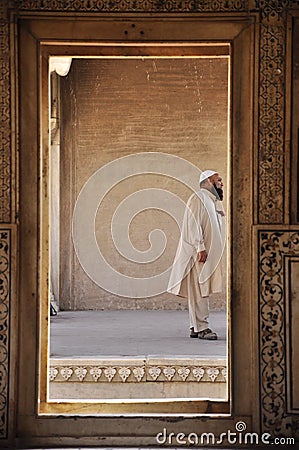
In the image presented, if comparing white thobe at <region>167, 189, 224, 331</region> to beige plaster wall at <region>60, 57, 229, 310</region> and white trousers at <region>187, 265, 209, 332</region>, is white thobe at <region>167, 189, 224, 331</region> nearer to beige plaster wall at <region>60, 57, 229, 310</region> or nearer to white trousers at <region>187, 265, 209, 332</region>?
white trousers at <region>187, 265, 209, 332</region>

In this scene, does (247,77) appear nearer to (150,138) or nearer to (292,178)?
(292,178)

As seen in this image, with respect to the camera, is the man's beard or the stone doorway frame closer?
the stone doorway frame

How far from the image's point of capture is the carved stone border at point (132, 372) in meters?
7.48

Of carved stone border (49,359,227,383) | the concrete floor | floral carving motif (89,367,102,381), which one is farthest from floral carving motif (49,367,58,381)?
floral carving motif (89,367,102,381)

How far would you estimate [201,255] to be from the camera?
8492 millimetres

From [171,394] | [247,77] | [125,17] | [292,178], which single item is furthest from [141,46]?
[171,394]

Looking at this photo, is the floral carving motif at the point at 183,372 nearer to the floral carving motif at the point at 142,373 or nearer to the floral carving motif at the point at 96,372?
the floral carving motif at the point at 142,373

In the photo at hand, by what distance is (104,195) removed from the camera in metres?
12.6

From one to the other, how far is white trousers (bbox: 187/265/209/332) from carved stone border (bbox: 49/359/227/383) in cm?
118

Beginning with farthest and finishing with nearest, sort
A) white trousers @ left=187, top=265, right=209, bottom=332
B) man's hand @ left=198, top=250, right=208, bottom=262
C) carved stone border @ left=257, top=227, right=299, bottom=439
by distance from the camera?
white trousers @ left=187, top=265, right=209, bottom=332 → man's hand @ left=198, top=250, right=208, bottom=262 → carved stone border @ left=257, top=227, right=299, bottom=439

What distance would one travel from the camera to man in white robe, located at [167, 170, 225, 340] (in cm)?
867

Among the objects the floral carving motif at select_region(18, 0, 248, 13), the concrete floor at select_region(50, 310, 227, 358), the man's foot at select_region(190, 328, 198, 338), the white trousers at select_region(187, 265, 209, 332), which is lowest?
the concrete floor at select_region(50, 310, 227, 358)

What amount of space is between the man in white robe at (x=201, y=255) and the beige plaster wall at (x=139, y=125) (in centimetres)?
359

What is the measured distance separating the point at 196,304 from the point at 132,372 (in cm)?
142
